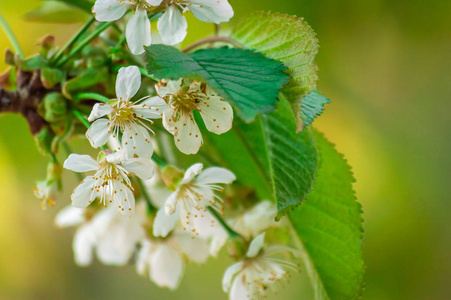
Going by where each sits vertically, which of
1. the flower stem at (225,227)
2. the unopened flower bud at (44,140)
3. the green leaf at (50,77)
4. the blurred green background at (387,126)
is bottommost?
the blurred green background at (387,126)

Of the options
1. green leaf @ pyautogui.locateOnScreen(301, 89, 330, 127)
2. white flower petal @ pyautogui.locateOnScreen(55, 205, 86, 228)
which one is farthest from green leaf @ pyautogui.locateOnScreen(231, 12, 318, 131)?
white flower petal @ pyautogui.locateOnScreen(55, 205, 86, 228)

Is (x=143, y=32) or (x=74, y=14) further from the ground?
(x=143, y=32)

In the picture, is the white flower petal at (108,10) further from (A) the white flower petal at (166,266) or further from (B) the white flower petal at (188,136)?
(A) the white flower petal at (166,266)

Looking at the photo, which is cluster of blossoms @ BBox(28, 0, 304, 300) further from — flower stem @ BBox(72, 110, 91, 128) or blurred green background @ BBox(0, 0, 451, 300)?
blurred green background @ BBox(0, 0, 451, 300)

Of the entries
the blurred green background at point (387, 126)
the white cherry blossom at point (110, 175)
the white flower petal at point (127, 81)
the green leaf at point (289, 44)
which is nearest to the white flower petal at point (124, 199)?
the white cherry blossom at point (110, 175)

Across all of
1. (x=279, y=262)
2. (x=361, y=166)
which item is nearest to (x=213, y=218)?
(x=279, y=262)

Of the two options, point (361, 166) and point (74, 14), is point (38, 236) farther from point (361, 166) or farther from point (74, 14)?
point (74, 14)
